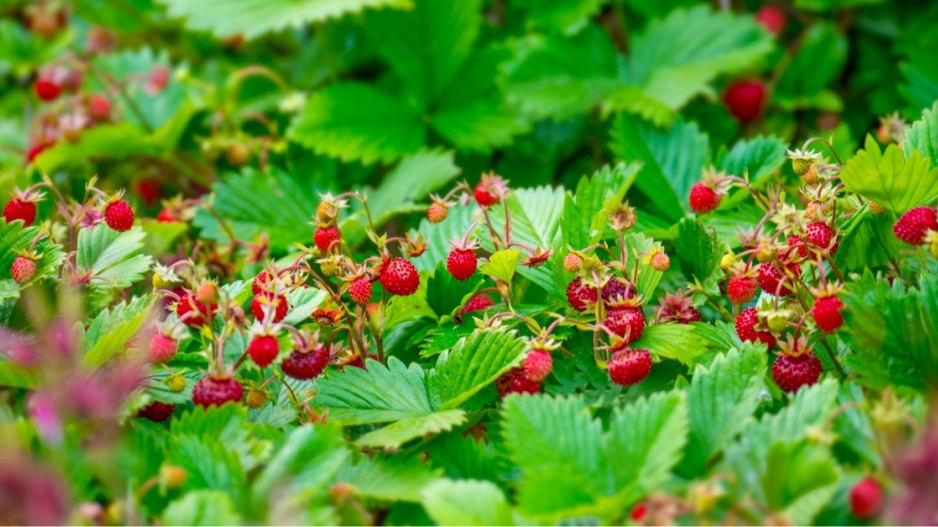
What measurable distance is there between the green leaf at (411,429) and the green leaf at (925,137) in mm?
622

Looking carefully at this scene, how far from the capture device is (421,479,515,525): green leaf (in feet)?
2.54

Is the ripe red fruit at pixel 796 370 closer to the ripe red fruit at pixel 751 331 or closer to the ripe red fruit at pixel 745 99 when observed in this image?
the ripe red fruit at pixel 751 331

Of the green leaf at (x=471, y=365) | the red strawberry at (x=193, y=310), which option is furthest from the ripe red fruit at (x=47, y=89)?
the green leaf at (x=471, y=365)

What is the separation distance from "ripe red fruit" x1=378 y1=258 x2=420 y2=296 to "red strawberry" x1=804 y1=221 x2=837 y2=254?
44 centimetres

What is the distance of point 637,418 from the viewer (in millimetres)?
830

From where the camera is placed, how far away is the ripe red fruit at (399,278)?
1032 millimetres

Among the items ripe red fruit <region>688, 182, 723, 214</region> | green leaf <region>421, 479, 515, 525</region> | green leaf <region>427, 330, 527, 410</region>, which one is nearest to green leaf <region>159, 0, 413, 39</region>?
ripe red fruit <region>688, 182, 723, 214</region>

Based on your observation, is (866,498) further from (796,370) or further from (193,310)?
(193,310)

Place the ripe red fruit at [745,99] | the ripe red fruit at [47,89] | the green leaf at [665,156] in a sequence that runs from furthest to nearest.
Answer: the ripe red fruit at [745,99] → the ripe red fruit at [47,89] → the green leaf at [665,156]

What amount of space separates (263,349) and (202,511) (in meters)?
0.18

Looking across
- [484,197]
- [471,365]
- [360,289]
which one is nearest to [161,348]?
[360,289]

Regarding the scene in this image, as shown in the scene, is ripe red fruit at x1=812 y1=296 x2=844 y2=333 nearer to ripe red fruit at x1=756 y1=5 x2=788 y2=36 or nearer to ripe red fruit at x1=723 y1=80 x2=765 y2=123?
ripe red fruit at x1=723 y1=80 x2=765 y2=123

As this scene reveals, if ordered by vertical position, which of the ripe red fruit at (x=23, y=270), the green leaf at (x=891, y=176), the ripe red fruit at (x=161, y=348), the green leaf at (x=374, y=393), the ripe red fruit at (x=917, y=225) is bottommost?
the green leaf at (x=374, y=393)

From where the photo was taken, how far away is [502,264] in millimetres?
1051
